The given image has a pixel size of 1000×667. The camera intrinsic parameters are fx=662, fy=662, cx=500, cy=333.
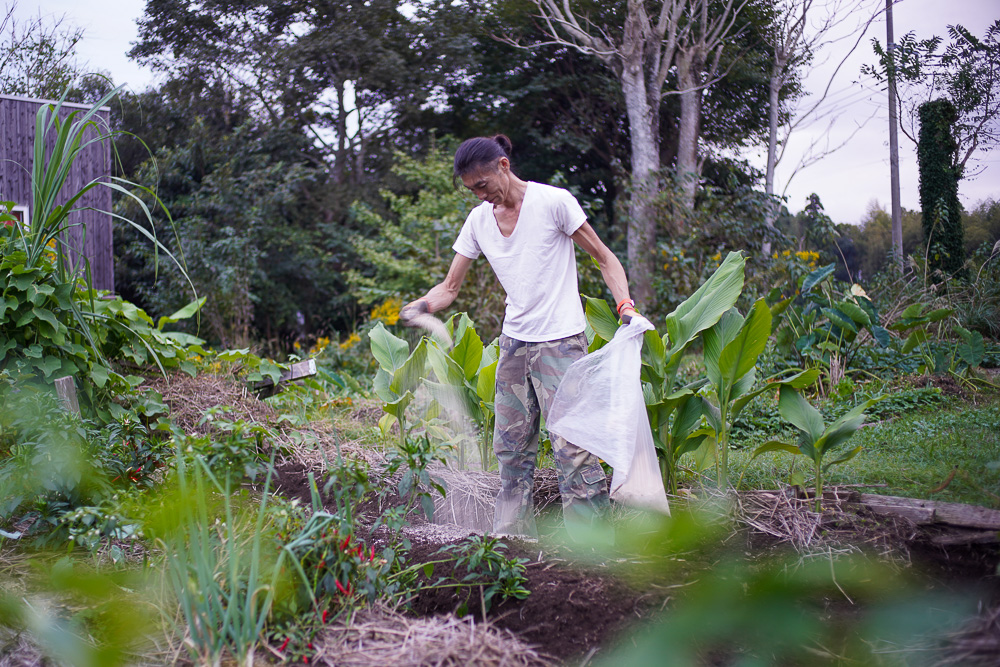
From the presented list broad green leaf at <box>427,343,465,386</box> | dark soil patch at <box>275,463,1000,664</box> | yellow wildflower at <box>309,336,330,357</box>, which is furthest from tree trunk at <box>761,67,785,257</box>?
dark soil patch at <box>275,463,1000,664</box>

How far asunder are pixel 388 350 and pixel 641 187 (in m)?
6.37

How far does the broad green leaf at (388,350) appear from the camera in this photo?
11.0ft

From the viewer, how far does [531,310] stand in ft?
8.11

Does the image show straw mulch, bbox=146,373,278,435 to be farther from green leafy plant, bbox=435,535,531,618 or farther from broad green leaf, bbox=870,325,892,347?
broad green leaf, bbox=870,325,892,347

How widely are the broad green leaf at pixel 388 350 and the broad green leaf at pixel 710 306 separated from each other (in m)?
1.41

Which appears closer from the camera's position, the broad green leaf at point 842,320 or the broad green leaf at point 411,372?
the broad green leaf at point 411,372

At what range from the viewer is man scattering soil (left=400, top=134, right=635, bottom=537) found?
238 centimetres

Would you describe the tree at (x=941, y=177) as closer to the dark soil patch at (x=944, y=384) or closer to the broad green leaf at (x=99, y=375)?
the dark soil patch at (x=944, y=384)

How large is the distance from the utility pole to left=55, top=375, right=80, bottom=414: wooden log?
4.90 meters

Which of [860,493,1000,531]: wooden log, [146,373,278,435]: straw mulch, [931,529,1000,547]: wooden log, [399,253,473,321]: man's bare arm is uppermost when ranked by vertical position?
[399,253,473,321]: man's bare arm

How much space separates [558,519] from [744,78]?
10.5m

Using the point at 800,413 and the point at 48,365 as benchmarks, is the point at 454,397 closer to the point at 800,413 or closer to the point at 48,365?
the point at 800,413

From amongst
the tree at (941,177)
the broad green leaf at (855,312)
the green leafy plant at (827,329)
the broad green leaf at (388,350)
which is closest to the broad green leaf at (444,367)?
the broad green leaf at (388,350)

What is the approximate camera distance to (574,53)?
12.4m
